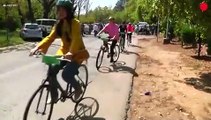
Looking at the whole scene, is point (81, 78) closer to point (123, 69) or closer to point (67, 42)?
point (67, 42)

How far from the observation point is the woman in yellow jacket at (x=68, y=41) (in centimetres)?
706

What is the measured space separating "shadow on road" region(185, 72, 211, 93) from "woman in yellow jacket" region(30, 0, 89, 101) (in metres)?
5.81

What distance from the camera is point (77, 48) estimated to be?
7246mm

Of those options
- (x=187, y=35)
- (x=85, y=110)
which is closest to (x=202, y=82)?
(x=85, y=110)

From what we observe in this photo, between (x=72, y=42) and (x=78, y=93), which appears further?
(x=78, y=93)

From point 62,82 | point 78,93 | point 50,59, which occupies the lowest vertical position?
point 62,82

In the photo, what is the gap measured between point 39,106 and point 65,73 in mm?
829

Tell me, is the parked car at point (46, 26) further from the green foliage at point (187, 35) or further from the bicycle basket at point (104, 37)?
the bicycle basket at point (104, 37)

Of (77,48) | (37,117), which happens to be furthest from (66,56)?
(37,117)

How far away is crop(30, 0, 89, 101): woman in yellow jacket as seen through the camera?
7.06m

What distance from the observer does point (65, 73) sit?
735 centimetres

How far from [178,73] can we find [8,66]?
240 inches

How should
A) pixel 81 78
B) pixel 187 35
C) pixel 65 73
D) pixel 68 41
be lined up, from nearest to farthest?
pixel 65 73 < pixel 68 41 < pixel 81 78 < pixel 187 35

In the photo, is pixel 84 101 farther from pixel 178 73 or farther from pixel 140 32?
pixel 140 32
